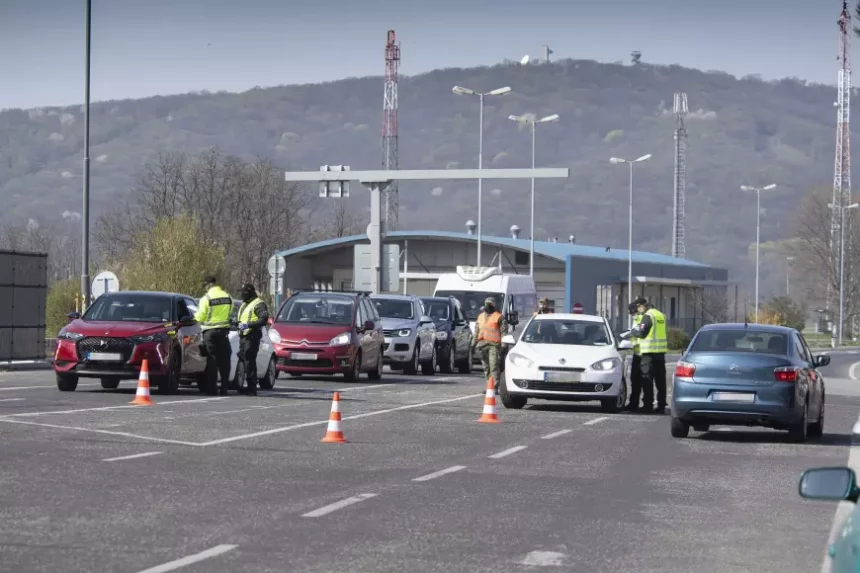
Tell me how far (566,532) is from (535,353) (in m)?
15.4

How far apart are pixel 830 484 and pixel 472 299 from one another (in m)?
44.1

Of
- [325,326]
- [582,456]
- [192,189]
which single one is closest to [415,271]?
[192,189]

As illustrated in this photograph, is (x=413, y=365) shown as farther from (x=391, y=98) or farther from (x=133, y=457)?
(x=391, y=98)

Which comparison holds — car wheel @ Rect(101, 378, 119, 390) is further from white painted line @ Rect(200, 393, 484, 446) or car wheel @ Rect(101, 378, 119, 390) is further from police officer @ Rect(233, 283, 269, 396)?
white painted line @ Rect(200, 393, 484, 446)

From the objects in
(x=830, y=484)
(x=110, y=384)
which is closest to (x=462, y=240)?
(x=110, y=384)

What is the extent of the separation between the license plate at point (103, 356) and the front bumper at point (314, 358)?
7.32 m

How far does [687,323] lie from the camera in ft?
381

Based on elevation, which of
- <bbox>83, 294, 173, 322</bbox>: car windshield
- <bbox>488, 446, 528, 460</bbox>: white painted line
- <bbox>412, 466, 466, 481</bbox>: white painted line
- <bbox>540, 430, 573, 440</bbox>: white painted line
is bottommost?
<bbox>540, 430, 573, 440</bbox>: white painted line

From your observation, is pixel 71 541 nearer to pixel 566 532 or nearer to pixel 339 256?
pixel 566 532

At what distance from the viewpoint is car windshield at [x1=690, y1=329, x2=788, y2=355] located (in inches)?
850

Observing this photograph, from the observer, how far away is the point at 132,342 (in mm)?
26875

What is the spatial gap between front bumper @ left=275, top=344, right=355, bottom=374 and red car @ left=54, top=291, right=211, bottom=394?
5.44 metres

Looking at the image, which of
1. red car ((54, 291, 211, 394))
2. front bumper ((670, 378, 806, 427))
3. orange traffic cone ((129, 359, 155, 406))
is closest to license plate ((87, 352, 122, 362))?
red car ((54, 291, 211, 394))

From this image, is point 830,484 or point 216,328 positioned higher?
point 216,328
